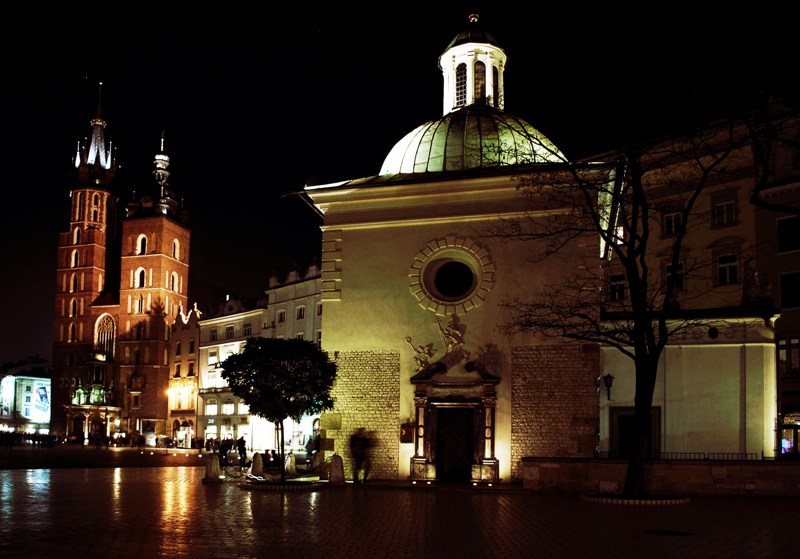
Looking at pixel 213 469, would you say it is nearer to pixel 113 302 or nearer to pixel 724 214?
pixel 724 214

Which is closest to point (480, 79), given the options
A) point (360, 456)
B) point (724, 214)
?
point (360, 456)

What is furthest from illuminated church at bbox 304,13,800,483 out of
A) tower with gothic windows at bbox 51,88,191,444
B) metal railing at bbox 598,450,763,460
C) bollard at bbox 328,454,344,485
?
tower with gothic windows at bbox 51,88,191,444

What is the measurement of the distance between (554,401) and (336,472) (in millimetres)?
5759

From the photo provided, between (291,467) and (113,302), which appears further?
(113,302)

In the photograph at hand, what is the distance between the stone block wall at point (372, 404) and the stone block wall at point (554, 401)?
319 centimetres

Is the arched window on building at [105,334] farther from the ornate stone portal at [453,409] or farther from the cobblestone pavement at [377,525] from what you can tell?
the ornate stone portal at [453,409]

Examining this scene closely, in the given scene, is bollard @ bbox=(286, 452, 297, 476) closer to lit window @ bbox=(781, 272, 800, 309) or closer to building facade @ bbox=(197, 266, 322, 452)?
lit window @ bbox=(781, 272, 800, 309)

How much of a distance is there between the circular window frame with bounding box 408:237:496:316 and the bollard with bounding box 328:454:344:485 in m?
4.69

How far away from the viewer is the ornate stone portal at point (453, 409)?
2325 centimetres

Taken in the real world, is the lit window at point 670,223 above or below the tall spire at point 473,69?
below

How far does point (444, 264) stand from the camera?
24.7 meters

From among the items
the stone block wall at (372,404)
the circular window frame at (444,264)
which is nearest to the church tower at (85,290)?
the stone block wall at (372,404)

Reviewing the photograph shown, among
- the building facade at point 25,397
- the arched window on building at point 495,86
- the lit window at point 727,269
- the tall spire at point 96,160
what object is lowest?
the building facade at point 25,397

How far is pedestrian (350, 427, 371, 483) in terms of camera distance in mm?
23734
